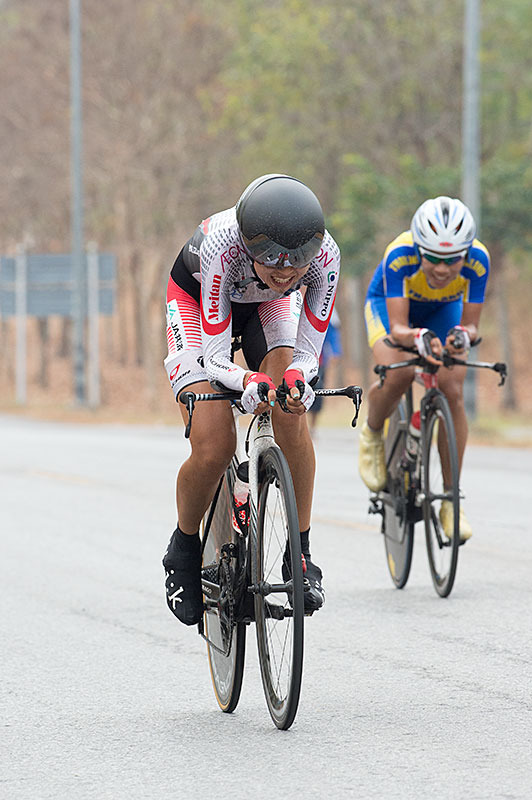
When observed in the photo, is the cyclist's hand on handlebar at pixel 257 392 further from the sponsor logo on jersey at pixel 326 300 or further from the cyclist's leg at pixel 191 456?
the sponsor logo on jersey at pixel 326 300

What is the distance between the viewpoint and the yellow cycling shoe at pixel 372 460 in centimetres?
888

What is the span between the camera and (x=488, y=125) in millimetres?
33562

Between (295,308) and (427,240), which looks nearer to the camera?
(295,308)

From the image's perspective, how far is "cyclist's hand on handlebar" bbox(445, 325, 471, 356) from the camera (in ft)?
27.0

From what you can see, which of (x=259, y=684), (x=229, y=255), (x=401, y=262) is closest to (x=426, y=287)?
(x=401, y=262)

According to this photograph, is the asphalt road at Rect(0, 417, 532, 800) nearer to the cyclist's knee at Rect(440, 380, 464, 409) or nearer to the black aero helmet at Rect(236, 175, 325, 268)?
the cyclist's knee at Rect(440, 380, 464, 409)

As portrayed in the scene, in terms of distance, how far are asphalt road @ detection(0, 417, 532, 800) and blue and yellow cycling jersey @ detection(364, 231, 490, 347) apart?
4.99 feet

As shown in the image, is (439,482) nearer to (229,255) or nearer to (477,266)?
(477,266)

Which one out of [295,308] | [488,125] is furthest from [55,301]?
[295,308]

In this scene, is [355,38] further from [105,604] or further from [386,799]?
[386,799]

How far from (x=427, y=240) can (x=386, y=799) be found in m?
4.18

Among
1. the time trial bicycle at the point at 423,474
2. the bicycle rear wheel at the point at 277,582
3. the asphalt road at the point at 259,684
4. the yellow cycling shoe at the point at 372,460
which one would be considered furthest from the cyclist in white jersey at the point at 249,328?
the yellow cycling shoe at the point at 372,460

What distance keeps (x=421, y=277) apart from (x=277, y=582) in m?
3.48

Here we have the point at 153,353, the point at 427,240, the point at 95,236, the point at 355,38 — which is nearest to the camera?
the point at 427,240
